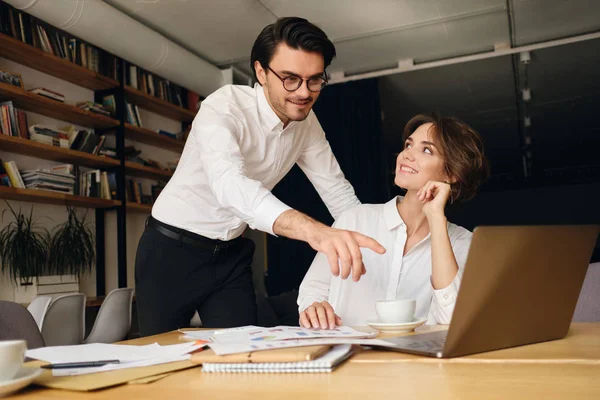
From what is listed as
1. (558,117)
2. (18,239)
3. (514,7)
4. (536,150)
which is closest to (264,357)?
(18,239)

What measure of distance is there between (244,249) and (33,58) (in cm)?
294

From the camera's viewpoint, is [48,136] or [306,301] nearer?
[306,301]

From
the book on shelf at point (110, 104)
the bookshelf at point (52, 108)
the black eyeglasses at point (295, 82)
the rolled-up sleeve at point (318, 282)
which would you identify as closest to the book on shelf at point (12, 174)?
the bookshelf at point (52, 108)

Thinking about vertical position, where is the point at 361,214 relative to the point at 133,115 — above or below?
below

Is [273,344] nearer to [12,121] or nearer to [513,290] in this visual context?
[513,290]

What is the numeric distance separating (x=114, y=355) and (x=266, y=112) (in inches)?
46.4

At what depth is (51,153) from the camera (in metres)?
4.13

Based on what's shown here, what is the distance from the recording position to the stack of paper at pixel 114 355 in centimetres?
84

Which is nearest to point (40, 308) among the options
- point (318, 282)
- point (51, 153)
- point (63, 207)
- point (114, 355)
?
point (51, 153)

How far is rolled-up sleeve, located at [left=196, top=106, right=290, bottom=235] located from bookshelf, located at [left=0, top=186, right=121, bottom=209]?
2535mm

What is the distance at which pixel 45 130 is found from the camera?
4109 millimetres

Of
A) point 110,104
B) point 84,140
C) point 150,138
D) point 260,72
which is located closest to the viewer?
point 260,72

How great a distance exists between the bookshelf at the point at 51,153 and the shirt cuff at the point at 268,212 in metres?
3.05

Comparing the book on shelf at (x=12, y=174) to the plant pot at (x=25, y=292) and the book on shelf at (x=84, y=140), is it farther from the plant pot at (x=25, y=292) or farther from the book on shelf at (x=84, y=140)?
the plant pot at (x=25, y=292)
